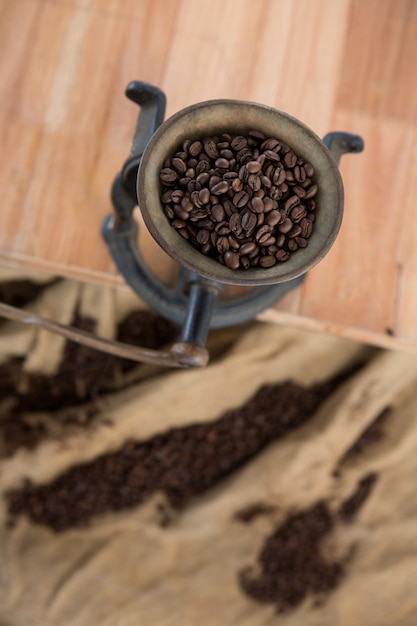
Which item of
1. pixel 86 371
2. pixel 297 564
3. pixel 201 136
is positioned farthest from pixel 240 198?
pixel 297 564

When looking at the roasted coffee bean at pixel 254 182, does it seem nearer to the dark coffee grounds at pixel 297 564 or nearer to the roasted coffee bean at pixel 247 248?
the roasted coffee bean at pixel 247 248

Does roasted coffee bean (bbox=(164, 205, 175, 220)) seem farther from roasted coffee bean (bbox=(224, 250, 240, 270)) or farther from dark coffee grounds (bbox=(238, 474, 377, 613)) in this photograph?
dark coffee grounds (bbox=(238, 474, 377, 613))

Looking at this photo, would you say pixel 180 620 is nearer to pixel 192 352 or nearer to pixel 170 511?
pixel 170 511

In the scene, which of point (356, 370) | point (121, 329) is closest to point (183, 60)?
point (121, 329)

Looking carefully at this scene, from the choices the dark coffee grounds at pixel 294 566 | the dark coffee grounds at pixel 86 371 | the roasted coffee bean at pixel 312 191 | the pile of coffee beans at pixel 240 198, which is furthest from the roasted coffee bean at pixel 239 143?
the dark coffee grounds at pixel 294 566

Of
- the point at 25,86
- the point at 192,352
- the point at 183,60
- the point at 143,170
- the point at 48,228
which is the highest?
the point at 183,60

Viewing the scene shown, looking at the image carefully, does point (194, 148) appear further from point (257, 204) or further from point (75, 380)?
point (75, 380)
